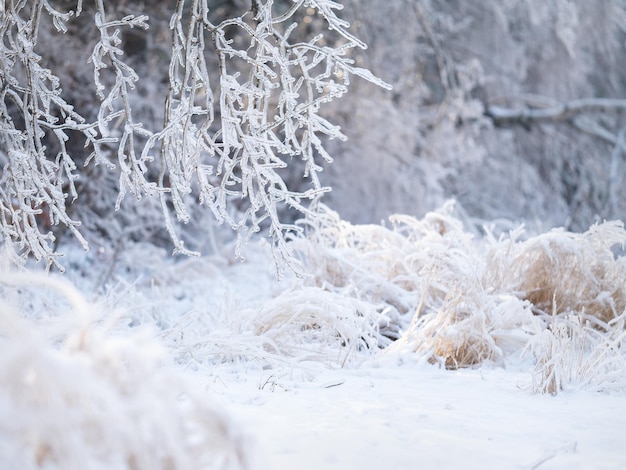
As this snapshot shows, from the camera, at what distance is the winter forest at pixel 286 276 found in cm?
119

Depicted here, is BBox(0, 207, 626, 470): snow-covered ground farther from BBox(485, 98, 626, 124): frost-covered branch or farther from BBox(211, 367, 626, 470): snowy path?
BBox(485, 98, 626, 124): frost-covered branch

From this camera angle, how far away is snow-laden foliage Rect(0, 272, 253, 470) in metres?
1.05

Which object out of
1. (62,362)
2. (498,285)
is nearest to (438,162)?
(498,285)

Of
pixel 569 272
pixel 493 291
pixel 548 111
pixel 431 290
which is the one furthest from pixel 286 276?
pixel 548 111

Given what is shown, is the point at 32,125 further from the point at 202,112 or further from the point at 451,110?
the point at 451,110

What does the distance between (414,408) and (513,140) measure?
409 inches

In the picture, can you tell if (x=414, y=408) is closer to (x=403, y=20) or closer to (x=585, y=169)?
(x=403, y=20)

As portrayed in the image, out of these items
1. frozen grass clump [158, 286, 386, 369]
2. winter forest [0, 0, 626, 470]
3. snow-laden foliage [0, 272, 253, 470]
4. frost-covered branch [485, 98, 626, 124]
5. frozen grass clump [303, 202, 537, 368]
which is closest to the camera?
snow-laden foliage [0, 272, 253, 470]

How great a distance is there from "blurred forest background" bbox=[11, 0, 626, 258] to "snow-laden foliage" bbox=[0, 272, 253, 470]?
5.52 meters

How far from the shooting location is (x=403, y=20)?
32.9 feet

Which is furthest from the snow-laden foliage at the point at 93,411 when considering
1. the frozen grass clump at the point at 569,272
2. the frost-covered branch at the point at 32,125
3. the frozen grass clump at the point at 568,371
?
the frozen grass clump at the point at 569,272

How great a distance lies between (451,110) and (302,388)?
7820 millimetres

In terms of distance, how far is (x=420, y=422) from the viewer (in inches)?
80.7


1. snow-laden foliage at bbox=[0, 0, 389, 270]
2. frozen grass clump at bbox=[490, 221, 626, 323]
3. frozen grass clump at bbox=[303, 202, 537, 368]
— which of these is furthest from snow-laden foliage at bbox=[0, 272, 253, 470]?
frozen grass clump at bbox=[490, 221, 626, 323]
